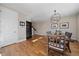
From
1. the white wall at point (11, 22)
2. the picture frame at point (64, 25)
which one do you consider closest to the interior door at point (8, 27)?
the white wall at point (11, 22)

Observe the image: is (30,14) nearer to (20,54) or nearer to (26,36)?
(26,36)

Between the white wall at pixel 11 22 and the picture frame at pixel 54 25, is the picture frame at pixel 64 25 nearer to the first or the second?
the picture frame at pixel 54 25

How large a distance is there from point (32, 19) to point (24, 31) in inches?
16.5

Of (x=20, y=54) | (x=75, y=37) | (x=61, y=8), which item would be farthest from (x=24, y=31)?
(x=75, y=37)

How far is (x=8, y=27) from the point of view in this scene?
247cm

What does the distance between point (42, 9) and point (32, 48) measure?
1092 millimetres

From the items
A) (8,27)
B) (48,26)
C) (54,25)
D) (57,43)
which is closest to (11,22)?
(8,27)

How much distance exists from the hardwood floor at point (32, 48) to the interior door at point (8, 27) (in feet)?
0.54

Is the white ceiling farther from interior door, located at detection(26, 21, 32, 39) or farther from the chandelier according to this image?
interior door, located at detection(26, 21, 32, 39)

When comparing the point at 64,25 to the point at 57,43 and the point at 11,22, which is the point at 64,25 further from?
the point at 11,22

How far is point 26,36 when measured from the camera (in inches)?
104

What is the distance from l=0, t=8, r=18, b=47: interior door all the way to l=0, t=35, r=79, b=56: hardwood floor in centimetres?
16

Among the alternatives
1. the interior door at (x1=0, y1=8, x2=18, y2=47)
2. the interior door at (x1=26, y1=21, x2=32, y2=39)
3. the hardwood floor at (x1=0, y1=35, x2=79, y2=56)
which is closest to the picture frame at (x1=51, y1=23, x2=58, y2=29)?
the hardwood floor at (x1=0, y1=35, x2=79, y2=56)

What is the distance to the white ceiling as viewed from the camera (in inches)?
92.9
